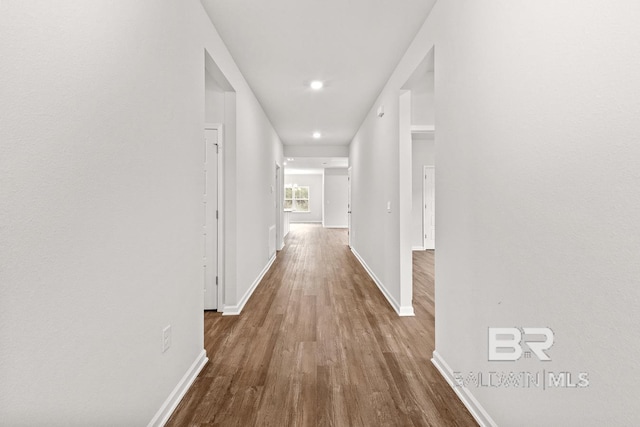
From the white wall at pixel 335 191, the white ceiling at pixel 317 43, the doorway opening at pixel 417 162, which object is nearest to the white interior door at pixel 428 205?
the doorway opening at pixel 417 162

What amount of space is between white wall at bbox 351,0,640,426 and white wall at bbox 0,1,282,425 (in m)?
1.69

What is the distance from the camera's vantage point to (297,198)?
1516cm

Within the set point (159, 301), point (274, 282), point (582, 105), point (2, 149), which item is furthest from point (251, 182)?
point (582, 105)

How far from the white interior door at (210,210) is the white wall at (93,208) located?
1225 mm

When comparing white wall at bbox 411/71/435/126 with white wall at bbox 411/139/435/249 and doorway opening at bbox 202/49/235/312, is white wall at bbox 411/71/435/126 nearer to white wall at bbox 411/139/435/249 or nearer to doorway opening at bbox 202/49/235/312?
doorway opening at bbox 202/49/235/312

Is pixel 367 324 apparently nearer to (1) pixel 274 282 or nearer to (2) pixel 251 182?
(1) pixel 274 282

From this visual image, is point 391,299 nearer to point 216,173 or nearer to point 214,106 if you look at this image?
point 216,173

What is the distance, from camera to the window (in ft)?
49.3

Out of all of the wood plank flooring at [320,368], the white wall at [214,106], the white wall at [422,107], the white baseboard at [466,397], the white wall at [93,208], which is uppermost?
the white wall at [422,107]

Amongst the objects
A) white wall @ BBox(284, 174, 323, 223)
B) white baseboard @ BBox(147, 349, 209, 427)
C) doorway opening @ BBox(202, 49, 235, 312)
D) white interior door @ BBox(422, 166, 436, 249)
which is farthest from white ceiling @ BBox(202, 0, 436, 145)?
white wall @ BBox(284, 174, 323, 223)

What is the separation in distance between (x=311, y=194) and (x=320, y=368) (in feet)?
43.4

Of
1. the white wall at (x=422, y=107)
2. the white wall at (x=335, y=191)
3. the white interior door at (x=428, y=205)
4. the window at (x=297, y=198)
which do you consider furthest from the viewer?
the window at (x=297, y=198)

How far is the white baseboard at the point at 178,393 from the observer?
1.54 m

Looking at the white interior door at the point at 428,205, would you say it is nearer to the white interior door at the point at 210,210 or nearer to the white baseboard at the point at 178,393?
the white interior door at the point at 210,210
